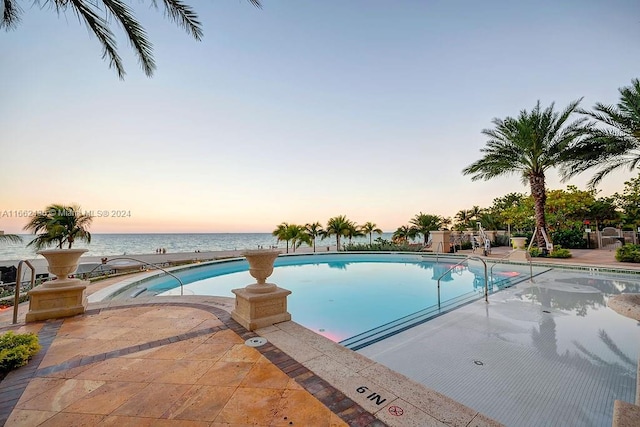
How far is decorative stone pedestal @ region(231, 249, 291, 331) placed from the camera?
3910 mm

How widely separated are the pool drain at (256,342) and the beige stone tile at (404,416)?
6.10 ft

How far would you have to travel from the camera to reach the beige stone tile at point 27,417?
1.98 metres

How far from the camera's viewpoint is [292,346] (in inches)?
129

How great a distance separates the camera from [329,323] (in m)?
6.18

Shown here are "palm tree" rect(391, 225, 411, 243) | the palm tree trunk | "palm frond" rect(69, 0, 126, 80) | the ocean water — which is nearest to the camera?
"palm frond" rect(69, 0, 126, 80)

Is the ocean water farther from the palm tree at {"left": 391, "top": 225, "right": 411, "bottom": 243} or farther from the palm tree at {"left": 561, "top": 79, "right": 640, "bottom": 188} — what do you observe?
the palm tree at {"left": 561, "top": 79, "right": 640, "bottom": 188}

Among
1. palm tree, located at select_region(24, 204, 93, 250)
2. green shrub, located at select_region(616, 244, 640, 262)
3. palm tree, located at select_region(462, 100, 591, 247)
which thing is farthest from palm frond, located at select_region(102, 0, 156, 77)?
green shrub, located at select_region(616, 244, 640, 262)

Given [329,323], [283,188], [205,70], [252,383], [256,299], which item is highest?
[205,70]

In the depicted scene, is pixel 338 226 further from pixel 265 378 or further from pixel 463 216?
pixel 265 378

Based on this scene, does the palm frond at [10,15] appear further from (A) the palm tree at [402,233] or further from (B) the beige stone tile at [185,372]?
(A) the palm tree at [402,233]

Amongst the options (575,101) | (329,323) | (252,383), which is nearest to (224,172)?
(329,323)

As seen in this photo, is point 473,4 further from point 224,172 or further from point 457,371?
point 224,172

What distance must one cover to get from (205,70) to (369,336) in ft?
33.4

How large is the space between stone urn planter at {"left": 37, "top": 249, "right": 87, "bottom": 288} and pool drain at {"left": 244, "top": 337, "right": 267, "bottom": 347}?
3.77 meters
